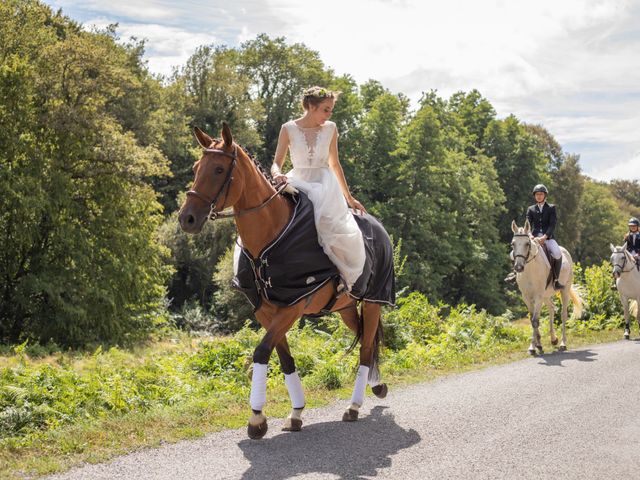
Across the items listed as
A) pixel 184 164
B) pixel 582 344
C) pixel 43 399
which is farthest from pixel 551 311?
pixel 184 164

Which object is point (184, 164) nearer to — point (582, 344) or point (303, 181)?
point (582, 344)

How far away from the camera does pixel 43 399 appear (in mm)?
8727

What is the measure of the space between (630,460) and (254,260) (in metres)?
4.17

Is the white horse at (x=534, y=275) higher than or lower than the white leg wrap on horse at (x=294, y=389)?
higher

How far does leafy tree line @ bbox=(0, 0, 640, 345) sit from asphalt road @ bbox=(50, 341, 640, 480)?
22.4 metres

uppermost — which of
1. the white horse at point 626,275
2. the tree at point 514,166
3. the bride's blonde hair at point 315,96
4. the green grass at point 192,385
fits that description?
the tree at point 514,166

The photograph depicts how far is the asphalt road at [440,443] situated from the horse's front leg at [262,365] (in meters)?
0.17

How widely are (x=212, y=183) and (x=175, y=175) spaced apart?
4267cm

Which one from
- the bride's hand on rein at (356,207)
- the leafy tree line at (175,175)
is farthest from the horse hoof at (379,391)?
the leafy tree line at (175,175)

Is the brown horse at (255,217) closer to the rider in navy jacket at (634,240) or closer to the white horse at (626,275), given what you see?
the white horse at (626,275)

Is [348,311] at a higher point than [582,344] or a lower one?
higher

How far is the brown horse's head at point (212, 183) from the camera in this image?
20.7 feet

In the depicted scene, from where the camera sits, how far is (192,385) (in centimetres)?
1076

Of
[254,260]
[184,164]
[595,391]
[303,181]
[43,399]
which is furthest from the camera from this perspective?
[184,164]
